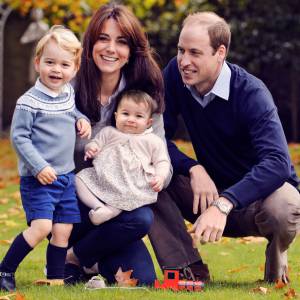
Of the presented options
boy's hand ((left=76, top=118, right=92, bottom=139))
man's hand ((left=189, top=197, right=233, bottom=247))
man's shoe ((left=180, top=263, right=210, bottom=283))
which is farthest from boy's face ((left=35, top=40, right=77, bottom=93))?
man's shoe ((left=180, top=263, right=210, bottom=283))

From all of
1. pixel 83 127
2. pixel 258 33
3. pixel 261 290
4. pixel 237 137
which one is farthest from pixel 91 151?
pixel 258 33

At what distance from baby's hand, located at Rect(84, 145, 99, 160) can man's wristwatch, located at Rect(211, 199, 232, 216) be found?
2.59 ft

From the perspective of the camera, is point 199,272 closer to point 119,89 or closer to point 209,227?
point 209,227

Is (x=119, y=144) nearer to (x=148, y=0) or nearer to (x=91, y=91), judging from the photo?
(x=91, y=91)

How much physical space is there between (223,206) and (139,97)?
864 mm

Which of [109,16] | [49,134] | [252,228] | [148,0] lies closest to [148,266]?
[252,228]

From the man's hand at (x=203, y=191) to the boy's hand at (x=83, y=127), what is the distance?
72 centimetres

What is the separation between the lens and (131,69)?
561cm

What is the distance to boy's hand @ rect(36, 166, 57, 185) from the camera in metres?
4.93

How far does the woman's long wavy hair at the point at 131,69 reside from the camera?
5.45m

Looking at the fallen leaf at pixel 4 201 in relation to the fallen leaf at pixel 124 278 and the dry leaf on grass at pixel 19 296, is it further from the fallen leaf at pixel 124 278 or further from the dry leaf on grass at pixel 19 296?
the dry leaf on grass at pixel 19 296

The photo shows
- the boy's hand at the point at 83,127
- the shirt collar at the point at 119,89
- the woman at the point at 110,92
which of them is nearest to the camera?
the boy's hand at the point at 83,127

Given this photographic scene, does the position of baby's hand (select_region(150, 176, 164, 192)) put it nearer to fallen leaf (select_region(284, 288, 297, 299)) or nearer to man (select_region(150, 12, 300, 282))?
man (select_region(150, 12, 300, 282))

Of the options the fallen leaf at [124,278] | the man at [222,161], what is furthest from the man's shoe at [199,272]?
the fallen leaf at [124,278]
